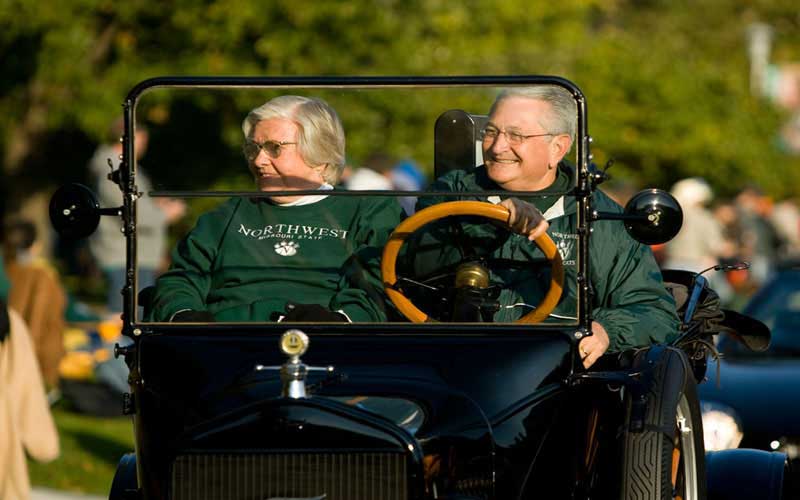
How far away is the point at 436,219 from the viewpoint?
16.3 feet

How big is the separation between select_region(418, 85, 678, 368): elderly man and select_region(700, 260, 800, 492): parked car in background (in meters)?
1.27

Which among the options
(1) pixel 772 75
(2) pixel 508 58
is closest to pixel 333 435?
(2) pixel 508 58

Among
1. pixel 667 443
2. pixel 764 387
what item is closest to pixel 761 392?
pixel 764 387

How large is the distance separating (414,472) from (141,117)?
5.44 feet

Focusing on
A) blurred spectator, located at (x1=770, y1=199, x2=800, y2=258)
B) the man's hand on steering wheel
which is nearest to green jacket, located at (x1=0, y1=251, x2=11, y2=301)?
the man's hand on steering wheel

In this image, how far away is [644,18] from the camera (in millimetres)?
58625

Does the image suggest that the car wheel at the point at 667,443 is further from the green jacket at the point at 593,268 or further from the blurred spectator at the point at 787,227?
the blurred spectator at the point at 787,227

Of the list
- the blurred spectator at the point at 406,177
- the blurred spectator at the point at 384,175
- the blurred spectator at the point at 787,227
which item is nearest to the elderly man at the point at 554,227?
the blurred spectator at the point at 384,175

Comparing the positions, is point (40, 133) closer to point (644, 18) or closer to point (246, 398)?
point (246, 398)

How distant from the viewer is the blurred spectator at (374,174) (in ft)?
33.1

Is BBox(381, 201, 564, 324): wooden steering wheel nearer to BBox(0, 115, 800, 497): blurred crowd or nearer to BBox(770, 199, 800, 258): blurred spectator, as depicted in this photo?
BBox(0, 115, 800, 497): blurred crowd

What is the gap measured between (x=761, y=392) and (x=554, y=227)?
3371 millimetres

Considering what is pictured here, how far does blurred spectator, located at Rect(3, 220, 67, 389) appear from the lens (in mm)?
11719

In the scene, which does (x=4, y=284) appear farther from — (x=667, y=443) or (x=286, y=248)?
(x=667, y=443)
